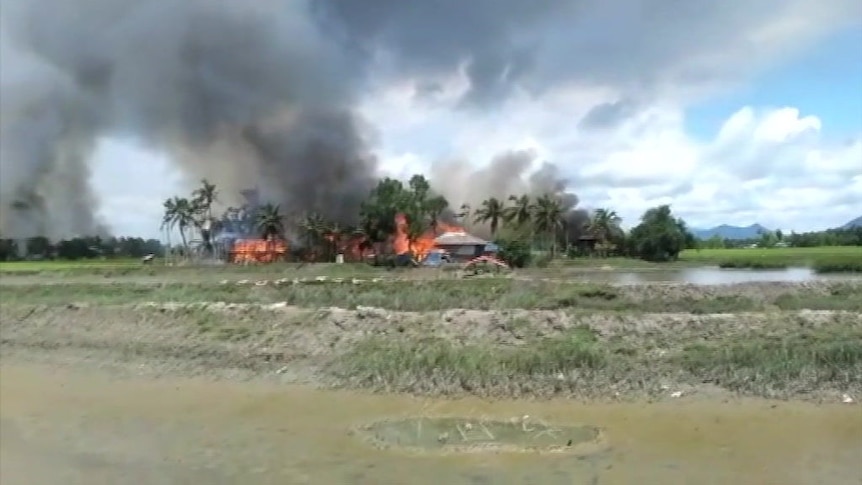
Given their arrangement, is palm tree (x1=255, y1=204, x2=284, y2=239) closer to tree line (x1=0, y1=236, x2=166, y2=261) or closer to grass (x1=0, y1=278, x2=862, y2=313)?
tree line (x1=0, y1=236, x2=166, y2=261)

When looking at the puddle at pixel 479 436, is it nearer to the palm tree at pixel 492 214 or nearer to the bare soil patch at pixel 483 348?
the bare soil patch at pixel 483 348

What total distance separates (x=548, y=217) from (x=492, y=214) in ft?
21.7

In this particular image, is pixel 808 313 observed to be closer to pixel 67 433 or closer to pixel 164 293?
pixel 67 433

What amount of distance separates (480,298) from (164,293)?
9.86m

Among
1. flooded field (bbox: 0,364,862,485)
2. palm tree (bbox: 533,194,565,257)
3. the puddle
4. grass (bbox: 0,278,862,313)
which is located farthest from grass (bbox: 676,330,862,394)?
palm tree (bbox: 533,194,565,257)

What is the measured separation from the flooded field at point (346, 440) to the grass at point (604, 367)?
598 mm

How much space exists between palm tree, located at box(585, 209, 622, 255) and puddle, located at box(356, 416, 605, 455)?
75.9 meters

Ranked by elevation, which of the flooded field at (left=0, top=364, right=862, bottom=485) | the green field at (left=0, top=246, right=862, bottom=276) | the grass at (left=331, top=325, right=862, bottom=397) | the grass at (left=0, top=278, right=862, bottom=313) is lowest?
the flooded field at (left=0, top=364, right=862, bottom=485)

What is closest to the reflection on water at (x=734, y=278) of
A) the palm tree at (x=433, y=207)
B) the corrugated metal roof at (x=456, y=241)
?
the palm tree at (x=433, y=207)

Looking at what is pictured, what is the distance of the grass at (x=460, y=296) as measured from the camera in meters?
21.2

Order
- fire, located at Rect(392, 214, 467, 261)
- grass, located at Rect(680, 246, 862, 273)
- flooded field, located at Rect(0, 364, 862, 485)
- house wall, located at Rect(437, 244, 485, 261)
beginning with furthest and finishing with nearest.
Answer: house wall, located at Rect(437, 244, 485, 261), fire, located at Rect(392, 214, 467, 261), grass, located at Rect(680, 246, 862, 273), flooded field, located at Rect(0, 364, 862, 485)

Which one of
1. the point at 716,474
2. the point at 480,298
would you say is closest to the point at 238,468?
the point at 716,474

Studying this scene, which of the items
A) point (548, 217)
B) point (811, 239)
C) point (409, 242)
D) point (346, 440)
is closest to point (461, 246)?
point (409, 242)

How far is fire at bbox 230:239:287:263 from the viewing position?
63.3m
